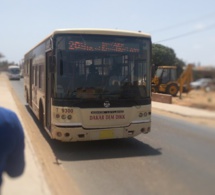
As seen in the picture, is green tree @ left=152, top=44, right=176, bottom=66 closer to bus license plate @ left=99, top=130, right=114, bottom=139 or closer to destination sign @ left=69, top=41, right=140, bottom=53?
destination sign @ left=69, top=41, right=140, bottom=53

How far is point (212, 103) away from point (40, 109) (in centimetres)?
901

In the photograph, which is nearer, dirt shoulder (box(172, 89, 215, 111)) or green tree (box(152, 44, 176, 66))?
dirt shoulder (box(172, 89, 215, 111))

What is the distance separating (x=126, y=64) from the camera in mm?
8250

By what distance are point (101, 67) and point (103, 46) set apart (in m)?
0.48

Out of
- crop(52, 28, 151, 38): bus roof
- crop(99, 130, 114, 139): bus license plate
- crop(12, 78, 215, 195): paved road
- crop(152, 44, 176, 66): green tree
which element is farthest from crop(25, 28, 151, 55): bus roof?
crop(152, 44, 176, 66): green tree

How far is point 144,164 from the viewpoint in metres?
6.98

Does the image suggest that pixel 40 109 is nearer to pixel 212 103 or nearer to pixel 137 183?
pixel 137 183

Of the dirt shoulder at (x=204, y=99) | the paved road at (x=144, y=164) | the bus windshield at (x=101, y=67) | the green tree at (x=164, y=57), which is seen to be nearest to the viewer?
the dirt shoulder at (x=204, y=99)

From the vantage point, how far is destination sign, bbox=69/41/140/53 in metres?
7.88

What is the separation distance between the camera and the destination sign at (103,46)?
7878 mm

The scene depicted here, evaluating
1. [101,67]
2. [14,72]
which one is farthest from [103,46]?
[14,72]

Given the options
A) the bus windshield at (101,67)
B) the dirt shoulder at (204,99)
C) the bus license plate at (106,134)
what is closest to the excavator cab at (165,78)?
the bus windshield at (101,67)

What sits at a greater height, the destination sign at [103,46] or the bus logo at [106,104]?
the destination sign at [103,46]

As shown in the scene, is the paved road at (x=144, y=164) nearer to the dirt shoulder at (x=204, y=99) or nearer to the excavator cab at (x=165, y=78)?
the dirt shoulder at (x=204, y=99)
